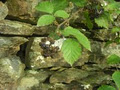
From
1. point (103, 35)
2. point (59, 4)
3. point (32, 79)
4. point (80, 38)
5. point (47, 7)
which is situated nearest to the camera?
point (80, 38)

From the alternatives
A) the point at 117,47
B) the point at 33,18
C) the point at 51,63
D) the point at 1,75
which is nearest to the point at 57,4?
the point at 33,18

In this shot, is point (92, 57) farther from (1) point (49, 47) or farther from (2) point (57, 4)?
(2) point (57, 4)

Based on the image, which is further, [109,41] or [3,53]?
[109,41]

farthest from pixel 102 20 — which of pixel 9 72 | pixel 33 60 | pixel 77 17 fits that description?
pixel 9 72

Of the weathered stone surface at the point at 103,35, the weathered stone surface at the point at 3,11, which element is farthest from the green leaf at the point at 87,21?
the weathered stone surface at the point at 3,11

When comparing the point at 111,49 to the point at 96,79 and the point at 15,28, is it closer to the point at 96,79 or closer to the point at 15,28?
the point at 96,79

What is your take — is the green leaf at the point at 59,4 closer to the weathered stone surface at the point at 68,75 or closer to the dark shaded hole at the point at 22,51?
the dark shaded hole at the point at 22,51
